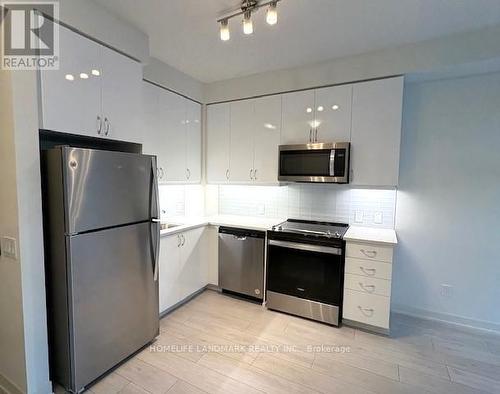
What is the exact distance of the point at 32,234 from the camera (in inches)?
63.7

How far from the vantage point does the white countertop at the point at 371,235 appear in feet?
7.89

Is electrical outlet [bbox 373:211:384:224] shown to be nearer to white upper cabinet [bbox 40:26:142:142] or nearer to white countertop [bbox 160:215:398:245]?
white countertop [bbox 160:215:398:245]

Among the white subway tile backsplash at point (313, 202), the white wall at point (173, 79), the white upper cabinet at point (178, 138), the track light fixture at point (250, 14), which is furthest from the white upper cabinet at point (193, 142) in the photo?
the track light fixture at point (250, 14)

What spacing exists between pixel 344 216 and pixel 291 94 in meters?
1.52

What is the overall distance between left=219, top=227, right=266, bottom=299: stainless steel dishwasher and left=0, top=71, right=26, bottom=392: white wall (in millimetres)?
1900

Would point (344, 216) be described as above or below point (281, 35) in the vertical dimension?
below

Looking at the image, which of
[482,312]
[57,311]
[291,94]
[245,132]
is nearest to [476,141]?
[482,312]

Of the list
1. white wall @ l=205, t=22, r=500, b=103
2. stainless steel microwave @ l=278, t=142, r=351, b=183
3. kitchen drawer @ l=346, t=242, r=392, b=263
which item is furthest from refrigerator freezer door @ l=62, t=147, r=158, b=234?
kitchen drawer @ l=346, t=242, r=392, b=263

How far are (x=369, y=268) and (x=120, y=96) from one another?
8.71 feet

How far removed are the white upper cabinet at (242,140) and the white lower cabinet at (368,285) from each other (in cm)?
150

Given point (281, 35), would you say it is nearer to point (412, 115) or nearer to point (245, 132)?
point (245, 132)

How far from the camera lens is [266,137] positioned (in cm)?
313

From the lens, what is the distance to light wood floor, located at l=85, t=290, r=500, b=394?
1.87 m

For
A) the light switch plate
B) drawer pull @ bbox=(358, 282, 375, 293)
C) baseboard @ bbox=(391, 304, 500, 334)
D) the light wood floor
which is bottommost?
the light wood floor
